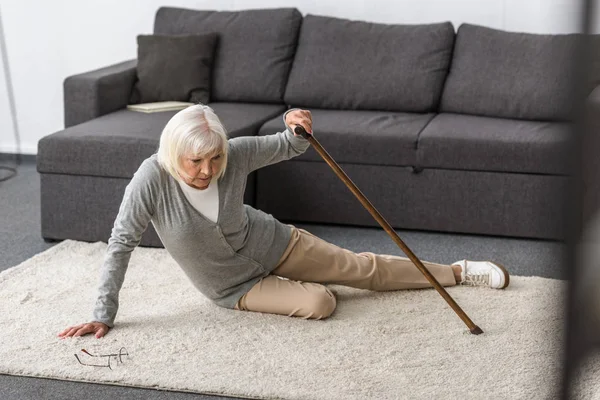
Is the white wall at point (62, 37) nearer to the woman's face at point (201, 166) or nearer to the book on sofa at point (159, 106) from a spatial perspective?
the book on sofa at point (159, 106)

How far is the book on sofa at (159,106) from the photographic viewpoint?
421 cm

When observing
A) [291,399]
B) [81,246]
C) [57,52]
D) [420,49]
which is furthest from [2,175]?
[291,399]

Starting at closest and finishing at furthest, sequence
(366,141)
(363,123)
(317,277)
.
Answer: (317,277)
(366,141)
(363,123)

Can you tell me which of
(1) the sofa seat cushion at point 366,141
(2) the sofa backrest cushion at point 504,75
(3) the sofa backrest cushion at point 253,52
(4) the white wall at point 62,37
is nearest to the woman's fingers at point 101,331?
(1) the sofa seat cushion at point 366,141

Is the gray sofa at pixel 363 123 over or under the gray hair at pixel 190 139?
under

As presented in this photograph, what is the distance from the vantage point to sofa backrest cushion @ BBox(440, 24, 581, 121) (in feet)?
13.0

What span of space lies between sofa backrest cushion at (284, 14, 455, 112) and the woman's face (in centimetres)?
173

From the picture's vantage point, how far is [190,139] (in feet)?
8.34

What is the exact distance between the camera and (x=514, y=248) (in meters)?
3.61

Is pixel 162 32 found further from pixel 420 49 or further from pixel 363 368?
pixel 363 368

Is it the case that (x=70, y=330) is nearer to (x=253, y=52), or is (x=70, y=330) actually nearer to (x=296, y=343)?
(x=296, y=343)

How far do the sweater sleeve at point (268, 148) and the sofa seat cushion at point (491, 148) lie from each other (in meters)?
1.07

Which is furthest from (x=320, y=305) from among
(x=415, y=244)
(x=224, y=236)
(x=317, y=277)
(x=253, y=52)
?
(x=253, y=52)

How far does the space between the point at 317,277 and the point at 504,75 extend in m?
1.65
